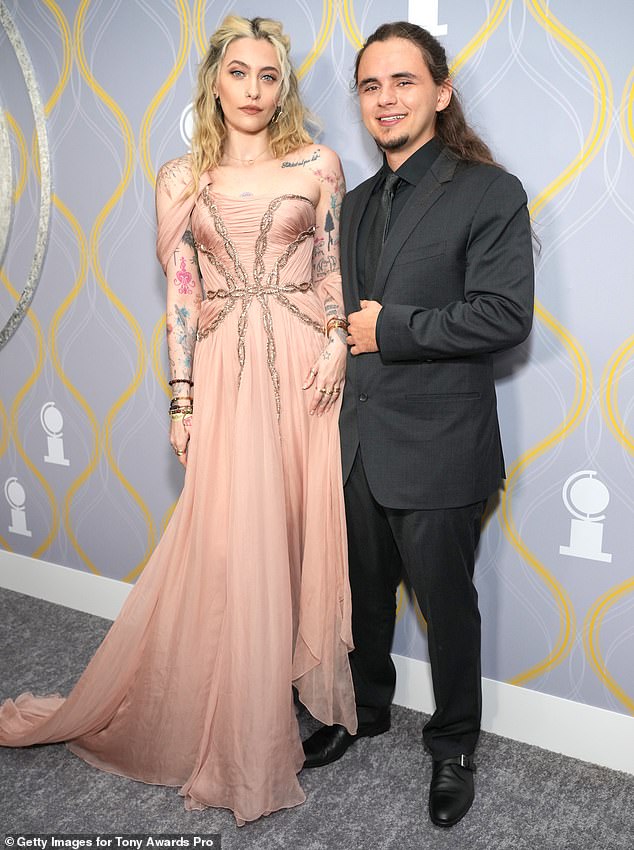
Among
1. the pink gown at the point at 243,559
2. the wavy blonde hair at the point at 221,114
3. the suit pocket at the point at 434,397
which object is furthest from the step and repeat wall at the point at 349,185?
the pink gown at the point at 243,559

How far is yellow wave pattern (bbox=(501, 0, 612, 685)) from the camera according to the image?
183 cm

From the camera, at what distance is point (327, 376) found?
1939mm

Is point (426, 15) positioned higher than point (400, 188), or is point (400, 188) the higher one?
point (426, 15)

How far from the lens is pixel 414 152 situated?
186 cm

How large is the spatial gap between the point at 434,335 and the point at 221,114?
81 cm

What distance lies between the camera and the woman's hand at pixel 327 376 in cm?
194

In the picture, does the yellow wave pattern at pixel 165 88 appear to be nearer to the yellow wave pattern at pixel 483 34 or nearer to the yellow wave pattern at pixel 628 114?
the yellow wave pattern at pixel 483 34

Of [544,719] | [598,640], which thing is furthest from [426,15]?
[544,719]

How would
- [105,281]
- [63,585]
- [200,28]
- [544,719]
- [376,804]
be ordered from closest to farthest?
[376,804] → [544,719] → [200,28] → [105,281] → [63,585]

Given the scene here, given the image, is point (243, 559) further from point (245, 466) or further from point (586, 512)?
point (586, 512)

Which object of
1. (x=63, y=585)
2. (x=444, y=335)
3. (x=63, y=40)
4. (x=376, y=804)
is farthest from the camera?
(x=63, y=585)

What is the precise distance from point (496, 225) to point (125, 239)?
1.30m

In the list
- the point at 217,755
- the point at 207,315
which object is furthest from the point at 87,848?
the point at 207,315

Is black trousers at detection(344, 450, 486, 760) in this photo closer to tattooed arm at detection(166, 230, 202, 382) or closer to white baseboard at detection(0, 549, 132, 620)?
tattooed arm at detection(166, 230, 202, 382)
